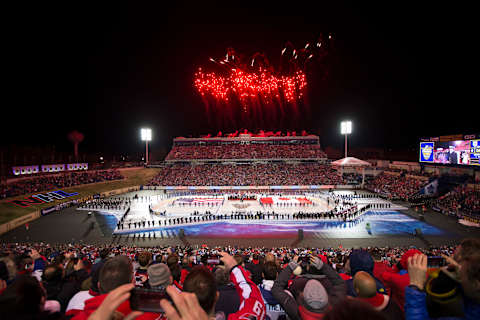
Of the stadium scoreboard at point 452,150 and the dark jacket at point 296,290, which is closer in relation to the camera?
the dark jacket at point 296,290

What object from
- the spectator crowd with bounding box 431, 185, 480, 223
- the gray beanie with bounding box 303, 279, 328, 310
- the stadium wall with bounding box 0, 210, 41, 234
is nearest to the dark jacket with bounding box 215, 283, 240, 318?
the gray beanie with bounding box 303, 279, 328, 310

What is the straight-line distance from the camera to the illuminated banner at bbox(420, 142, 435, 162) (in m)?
39.8

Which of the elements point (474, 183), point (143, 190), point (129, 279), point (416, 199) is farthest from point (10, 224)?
point (474, 183)

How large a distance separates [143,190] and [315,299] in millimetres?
56154

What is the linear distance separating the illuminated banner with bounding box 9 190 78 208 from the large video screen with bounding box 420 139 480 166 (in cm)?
6058

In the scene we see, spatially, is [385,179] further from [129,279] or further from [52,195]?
[52,195]

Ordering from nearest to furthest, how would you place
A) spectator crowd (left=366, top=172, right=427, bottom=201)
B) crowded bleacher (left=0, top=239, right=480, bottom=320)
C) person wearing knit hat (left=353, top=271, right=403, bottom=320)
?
crowded bleacher (left=0, top=239, right=480, bottom=320) → person wearing knit hat (left=353, top=271, right=403, bottom=320) → spectator crowd (left=366, top=172, right=427, bottom=201)

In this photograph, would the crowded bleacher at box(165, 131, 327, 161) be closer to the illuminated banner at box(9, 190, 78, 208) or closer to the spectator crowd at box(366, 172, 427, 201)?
the spectator crowd at box(366, 172, 427, 201)

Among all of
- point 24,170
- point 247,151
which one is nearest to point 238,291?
point 24,170

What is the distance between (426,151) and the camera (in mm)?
40719

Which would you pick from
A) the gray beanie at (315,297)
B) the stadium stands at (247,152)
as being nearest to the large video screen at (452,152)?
the stadium stands at (247,152)

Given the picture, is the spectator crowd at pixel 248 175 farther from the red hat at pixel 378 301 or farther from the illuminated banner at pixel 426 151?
the red hat at pixel 378 301

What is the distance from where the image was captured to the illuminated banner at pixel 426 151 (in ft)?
131

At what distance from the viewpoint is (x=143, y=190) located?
54125 mm
